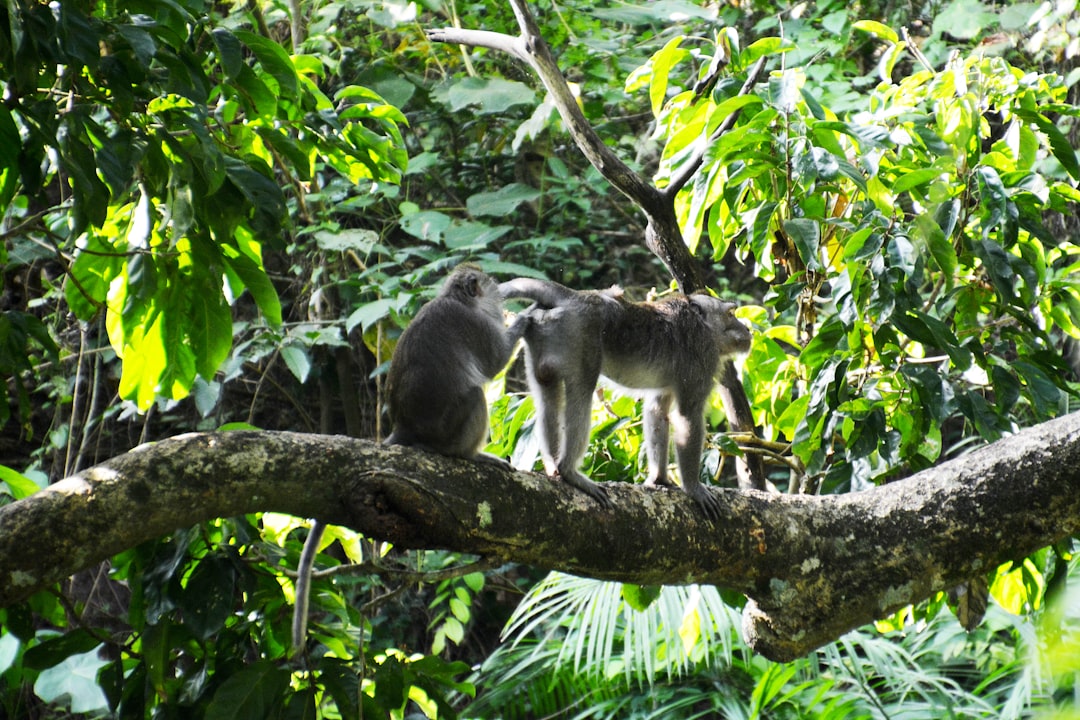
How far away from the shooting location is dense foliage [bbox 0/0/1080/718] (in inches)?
105

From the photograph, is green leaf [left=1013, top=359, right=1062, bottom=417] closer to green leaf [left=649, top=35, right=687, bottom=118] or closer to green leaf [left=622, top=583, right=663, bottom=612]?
green leaf [left=622, top=583, right=663, bottom=612]

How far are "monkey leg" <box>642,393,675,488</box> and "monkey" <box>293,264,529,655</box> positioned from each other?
0.75 meters

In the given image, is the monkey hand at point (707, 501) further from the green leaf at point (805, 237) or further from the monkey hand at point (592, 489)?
the green leaf at point (805, 237)

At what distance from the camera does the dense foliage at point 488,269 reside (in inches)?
105

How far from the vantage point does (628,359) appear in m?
3.90

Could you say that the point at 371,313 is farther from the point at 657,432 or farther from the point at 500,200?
the point at 500,200

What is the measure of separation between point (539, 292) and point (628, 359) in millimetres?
457

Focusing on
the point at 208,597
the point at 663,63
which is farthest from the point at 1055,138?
the point at 208,597

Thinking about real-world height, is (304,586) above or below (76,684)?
above

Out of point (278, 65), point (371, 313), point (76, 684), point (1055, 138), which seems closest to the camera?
point (278, 65)

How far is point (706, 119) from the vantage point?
3.49m

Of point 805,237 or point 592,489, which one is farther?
point 805,237

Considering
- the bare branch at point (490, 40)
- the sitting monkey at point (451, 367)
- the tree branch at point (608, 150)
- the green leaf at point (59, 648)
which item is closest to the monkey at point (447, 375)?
the sitting monkey at point (451, 367)

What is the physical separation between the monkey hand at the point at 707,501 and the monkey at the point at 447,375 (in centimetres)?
63
